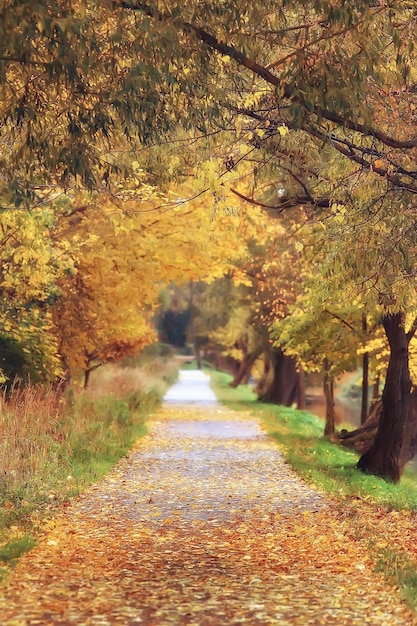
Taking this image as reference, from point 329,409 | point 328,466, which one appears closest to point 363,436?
point 329,409

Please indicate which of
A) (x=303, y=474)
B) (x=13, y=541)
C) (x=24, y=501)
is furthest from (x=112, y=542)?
(x=303, y=474)

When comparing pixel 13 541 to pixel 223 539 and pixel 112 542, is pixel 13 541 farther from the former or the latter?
pixel 223 539

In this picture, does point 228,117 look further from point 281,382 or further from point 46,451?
point 281,382

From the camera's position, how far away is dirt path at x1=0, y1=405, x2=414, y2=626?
22.1ft

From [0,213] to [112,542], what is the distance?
4253mm

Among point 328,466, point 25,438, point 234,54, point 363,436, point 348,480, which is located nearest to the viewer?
point 234,54

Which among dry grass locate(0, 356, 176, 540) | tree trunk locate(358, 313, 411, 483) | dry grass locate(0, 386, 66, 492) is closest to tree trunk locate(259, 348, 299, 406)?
dry grass locate(0, 356, 176, 540)

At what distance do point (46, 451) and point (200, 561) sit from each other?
18.4ft

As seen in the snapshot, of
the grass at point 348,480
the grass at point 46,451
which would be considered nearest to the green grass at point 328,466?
the grass at point 348,480

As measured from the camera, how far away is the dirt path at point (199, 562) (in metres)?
6.75

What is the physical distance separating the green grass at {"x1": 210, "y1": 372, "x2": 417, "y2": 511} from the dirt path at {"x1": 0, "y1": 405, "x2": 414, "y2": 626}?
0.77 meters

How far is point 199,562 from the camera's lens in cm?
858

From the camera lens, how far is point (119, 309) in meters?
23.0

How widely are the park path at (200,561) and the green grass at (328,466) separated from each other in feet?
2.33
